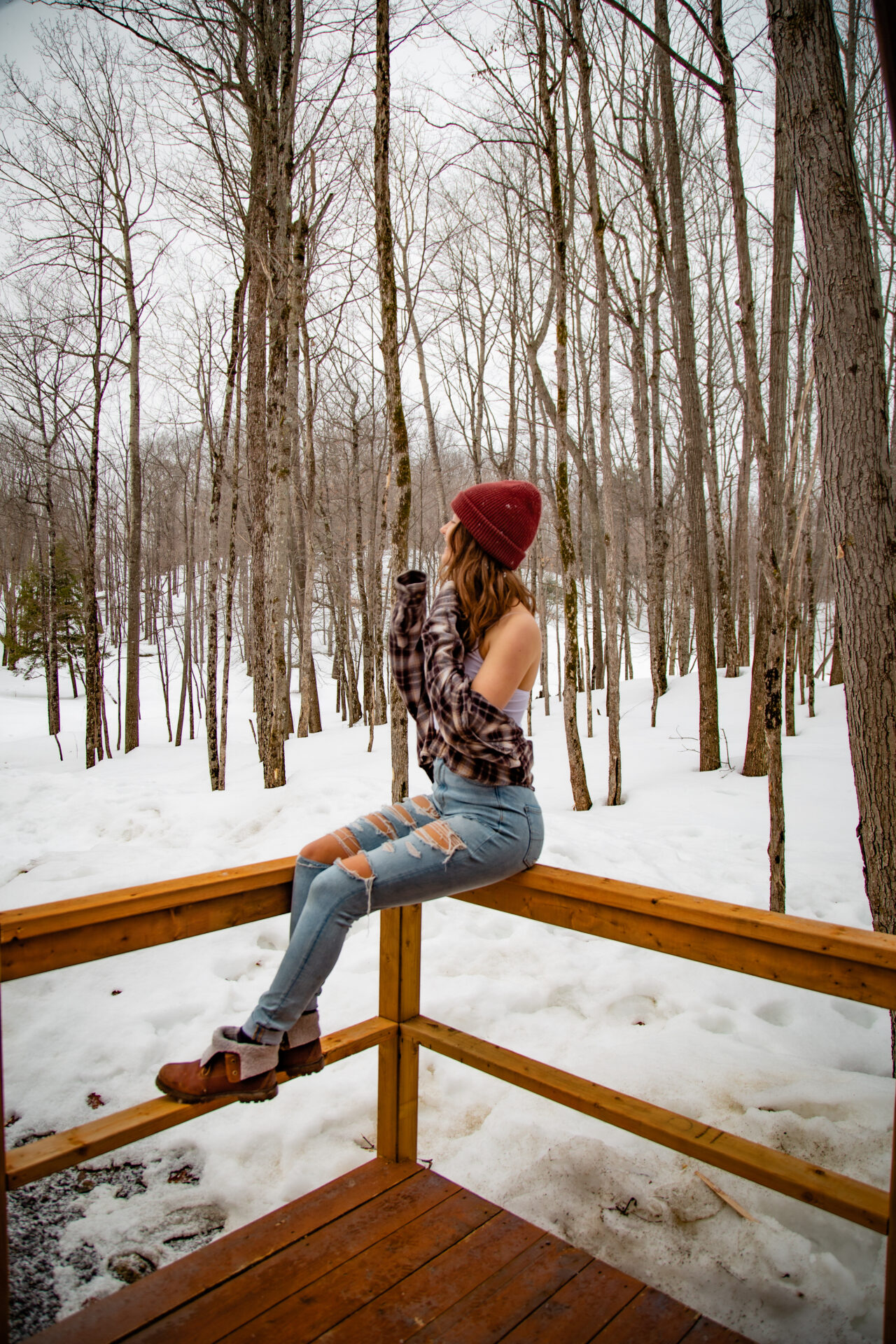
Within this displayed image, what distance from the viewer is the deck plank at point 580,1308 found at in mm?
1642

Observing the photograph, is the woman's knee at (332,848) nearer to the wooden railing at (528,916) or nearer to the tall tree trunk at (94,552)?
the wooden railing at (528,916)

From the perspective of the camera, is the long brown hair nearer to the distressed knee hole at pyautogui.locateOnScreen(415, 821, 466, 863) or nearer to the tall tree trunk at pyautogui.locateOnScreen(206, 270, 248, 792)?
the distressed knee hole at pyautogui.locateOnScreen(415, 821, 466, 863)

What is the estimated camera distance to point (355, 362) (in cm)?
1577

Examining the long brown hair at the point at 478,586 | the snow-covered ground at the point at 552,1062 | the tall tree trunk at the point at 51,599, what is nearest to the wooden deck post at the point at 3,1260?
the snow-covered ground at the point at 552,1062

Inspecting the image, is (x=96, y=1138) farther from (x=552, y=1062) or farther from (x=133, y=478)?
(x=133, y=478)

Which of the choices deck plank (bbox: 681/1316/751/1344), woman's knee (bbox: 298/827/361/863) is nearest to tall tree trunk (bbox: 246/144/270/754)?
woman's knee (bbox: 298/827/361/863)

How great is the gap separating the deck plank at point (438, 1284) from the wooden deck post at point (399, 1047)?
0.37 metres

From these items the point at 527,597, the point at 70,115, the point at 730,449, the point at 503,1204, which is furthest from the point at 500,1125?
the point at 730,449

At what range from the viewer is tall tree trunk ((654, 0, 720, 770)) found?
28.4ft

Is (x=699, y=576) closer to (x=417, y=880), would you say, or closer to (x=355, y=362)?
(x=417, y=880)

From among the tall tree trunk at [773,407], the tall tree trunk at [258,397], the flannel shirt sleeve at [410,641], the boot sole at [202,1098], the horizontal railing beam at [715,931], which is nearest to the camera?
the horizontal railing beam at [715,931]

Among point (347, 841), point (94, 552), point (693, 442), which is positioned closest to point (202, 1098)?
point (347, 841)

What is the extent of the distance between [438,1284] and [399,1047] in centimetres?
60

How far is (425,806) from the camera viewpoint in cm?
223
